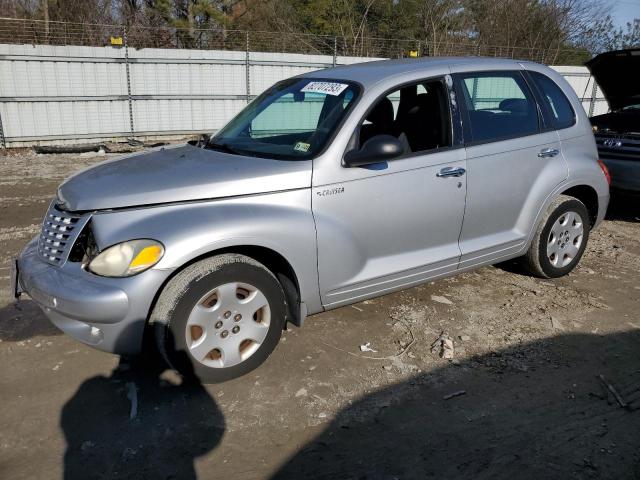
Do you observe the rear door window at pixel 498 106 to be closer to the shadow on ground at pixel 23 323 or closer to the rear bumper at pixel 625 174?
the rear bumper at pixel 625 174

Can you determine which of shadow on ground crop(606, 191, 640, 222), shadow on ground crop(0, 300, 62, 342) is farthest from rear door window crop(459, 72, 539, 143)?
shadow on ground crop(0, 300, 62, 342)

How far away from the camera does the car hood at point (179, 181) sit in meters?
3.11

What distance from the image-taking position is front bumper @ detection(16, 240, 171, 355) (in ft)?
9.42

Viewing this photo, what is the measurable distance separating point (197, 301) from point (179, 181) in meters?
0.72

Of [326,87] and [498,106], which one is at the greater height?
[326,87]

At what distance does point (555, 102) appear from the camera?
15.4 feet

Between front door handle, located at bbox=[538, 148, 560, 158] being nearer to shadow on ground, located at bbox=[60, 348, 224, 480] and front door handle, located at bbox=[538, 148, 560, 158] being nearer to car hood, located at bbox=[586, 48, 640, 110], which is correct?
car hood, located at bbox=[586, 48, 640, 110]

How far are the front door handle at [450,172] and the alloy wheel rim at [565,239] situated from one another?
126 centimetres

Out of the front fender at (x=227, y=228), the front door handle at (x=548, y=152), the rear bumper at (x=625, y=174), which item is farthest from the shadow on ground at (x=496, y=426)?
the rear bumper at (x=625, y=174)

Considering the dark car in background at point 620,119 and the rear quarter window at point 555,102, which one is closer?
the rear quarter window at point 555,102

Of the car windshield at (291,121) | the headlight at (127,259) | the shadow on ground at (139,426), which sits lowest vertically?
the shadow on ground at (139,426)

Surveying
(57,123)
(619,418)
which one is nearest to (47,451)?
(619,418)

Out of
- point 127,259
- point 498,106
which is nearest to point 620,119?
point 498,106

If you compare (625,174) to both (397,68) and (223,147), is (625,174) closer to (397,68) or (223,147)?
(397,68)
